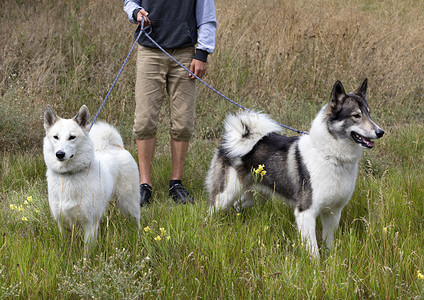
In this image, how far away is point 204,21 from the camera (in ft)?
15.0

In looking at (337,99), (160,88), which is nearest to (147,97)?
(160,88)

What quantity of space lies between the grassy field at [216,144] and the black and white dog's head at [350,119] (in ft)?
1.55

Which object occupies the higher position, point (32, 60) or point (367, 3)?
point (367, 3)

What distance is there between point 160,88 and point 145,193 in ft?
3.53

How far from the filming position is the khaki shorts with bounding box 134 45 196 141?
4.59 metres

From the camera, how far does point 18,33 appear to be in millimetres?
7551

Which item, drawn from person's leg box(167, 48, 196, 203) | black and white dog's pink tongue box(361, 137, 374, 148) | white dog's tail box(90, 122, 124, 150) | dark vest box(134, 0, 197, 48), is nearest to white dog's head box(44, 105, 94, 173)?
white dog's tail box(90, 122, 124, 150)

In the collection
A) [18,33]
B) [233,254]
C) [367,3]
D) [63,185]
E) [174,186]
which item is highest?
[367,3]

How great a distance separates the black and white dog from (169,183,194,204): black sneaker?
16.3 inches

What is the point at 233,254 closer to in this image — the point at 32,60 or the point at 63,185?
the point at 63,185

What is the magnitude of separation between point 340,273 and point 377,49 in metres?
6.38

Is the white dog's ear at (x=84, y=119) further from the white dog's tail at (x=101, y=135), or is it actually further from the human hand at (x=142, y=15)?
the human hand at (x=142, y=15)

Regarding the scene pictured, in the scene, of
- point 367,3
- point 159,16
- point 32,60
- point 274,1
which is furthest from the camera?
point 367,3

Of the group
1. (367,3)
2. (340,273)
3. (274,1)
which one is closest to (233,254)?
(340,273)
